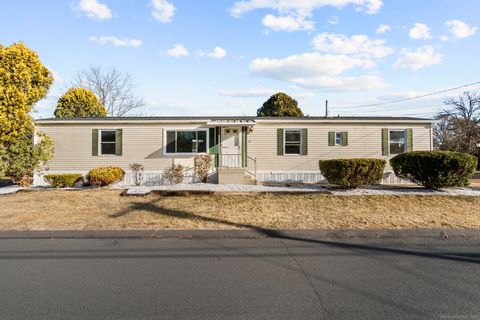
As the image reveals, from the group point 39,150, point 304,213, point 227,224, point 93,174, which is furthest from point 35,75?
point 304,213

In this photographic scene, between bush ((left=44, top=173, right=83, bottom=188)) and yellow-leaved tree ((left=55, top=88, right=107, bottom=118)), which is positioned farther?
yellow-leaved tree ((left=55, top=88, right=107, bottom=118))

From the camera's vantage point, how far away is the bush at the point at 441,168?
37.0 ft

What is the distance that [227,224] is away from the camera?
25.7 ft

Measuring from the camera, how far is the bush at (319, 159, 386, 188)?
11.9 m

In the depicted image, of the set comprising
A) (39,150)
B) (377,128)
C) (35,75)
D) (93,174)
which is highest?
(35,75)

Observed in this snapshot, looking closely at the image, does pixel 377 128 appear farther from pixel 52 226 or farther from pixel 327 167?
pixel 52 226

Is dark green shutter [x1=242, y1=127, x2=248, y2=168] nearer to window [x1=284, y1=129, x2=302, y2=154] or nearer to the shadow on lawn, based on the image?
window [x1=284, y1=129, x2=302, y2=154]

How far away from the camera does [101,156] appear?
626 inches

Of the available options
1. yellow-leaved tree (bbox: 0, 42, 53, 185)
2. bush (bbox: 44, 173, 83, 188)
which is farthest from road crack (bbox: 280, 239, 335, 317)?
yellow-leaved tree (bbox: 0, 42, 53, 185)

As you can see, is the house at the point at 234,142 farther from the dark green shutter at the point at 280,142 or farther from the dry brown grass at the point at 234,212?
the dry brown grass at the point at 234,212

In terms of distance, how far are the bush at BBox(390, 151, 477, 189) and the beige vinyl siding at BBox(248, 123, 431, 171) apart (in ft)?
14.2

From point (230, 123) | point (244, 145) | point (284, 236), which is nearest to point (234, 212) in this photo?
point (284, 236)

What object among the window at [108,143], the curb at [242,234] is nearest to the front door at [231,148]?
the window at [108,143]

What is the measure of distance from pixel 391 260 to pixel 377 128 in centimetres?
1239
